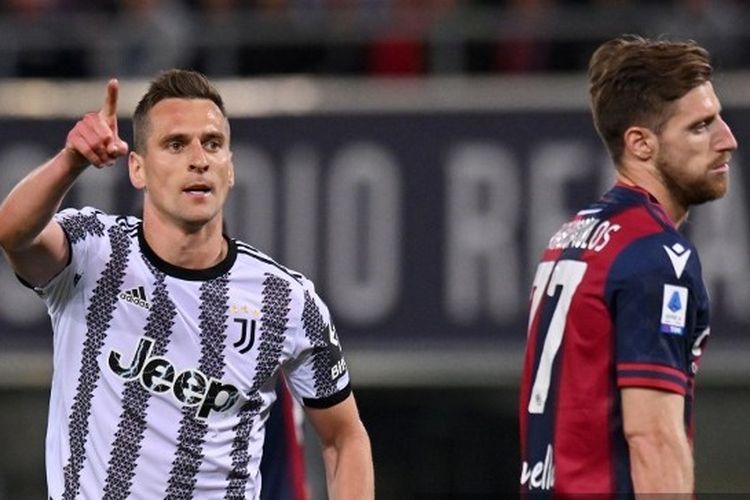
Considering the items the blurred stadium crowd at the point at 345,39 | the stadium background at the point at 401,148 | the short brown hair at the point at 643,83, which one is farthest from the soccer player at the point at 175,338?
the blurred stadium crowd at the point at 345,39

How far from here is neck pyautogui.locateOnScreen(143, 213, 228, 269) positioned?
5500 mm

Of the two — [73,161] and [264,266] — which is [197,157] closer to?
[264,266]

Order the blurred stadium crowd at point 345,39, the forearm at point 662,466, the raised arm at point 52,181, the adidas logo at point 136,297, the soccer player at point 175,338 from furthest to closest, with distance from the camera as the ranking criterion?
the blurred stadium crowd at point 345,39, the adidas logo at point 136,297, the soccer player at point 175,338, the raised arm at point 52,181, the forearm at point 662,466

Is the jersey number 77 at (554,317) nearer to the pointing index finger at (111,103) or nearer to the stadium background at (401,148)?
the pointing index finger at (111,103)

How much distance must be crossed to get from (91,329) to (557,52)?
225 inches

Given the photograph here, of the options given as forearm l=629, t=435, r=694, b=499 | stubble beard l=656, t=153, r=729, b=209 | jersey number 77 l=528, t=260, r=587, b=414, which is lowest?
forearm l=629, t=435, r=694, b=499

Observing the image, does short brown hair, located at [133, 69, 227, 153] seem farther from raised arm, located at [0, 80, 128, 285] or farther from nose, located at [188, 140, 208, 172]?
raised arm, located at [0, 80, 128, 285]

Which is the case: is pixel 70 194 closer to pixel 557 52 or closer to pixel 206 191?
pixel 557 52

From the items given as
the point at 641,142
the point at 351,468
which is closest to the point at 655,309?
the point at 641,142

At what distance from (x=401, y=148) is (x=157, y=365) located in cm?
530

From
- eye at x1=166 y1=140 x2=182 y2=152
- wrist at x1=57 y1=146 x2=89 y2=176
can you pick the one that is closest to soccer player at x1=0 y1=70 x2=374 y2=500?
eye at x1=166 y1=140 x2=182 y2=152

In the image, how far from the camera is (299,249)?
1058 centimetres

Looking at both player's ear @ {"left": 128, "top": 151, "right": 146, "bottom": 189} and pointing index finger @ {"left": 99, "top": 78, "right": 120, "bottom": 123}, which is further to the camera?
player's ear @ {"left": 128, "top": 151, "right": 146, "bottom": 189}

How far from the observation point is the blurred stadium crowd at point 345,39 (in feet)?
34.8
